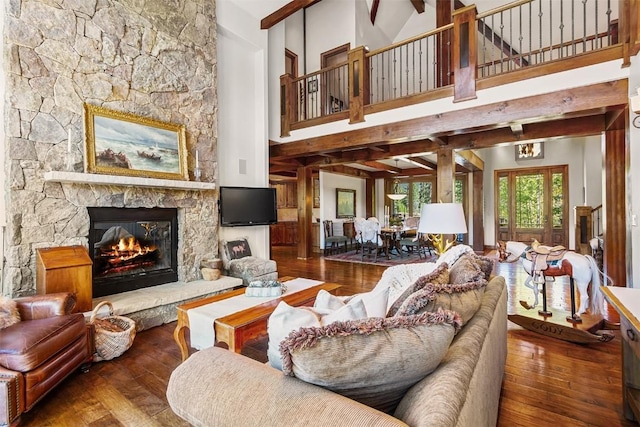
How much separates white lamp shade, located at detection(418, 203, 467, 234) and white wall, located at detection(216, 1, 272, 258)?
3.05 m

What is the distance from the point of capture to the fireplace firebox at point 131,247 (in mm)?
3258

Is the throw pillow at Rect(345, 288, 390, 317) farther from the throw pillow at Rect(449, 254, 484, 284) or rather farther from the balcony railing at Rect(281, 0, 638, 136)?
the balcony railing at Rect(281, 0, 638, 136)

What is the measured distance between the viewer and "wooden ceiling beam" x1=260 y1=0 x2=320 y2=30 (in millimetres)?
4680

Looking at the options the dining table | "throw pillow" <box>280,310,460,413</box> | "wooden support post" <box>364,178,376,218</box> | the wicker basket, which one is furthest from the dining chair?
"throw pillow" <box>280,310,460,413</box>

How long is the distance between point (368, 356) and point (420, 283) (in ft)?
2.23

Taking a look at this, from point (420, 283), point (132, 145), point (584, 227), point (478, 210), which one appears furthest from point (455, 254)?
point (478, 210)

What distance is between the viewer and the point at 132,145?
3428 millimetres

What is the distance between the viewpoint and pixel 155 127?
12.0 feet

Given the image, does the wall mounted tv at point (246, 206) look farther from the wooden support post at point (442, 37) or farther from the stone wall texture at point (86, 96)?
the wooden support post at point (442, 37)

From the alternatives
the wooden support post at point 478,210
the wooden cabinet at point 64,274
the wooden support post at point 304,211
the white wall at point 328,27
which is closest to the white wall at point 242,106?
the wooden cabinet at point 64,274

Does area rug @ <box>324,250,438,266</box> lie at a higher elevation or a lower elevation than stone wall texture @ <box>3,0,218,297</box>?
lower

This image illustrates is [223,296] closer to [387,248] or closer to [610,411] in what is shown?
[610,411]

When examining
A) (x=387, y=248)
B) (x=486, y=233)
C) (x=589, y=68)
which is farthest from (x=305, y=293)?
(x=486, y=233)

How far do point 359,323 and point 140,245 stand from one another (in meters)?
3.56
